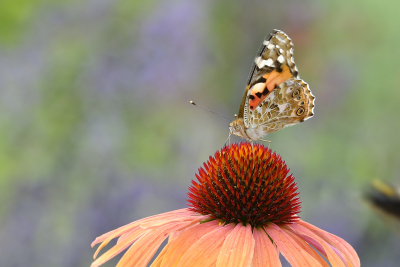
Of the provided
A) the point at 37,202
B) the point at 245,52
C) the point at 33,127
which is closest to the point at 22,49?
the point at 33,127

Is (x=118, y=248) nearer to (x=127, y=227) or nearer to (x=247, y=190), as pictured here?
(x=127, y=227)

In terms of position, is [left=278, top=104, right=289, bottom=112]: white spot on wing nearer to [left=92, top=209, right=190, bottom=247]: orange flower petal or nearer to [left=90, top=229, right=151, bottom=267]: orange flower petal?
[left=92, top=209, right=190, bottom=247]: orange flower petal

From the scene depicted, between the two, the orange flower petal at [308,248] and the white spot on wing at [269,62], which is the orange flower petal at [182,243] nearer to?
the orange flower petal at [308,248]

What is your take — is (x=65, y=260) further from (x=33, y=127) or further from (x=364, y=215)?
(x=364, y=215)

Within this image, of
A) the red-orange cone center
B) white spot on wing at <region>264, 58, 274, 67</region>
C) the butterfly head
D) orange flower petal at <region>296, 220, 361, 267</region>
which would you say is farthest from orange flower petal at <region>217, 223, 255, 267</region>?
white spot on wing at <region>264, 58, 274, 67</region>

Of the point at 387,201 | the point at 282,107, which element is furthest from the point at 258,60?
the point at 387,201

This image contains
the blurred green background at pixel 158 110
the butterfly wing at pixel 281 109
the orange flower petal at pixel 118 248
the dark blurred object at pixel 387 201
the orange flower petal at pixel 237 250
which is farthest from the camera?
the blurred green background at pixel 158 110

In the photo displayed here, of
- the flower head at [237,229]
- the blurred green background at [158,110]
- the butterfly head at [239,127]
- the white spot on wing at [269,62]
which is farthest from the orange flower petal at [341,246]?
the blurred green background at [158,110]

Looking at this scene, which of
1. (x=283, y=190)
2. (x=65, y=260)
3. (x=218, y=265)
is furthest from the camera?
(x=65, y=260)
